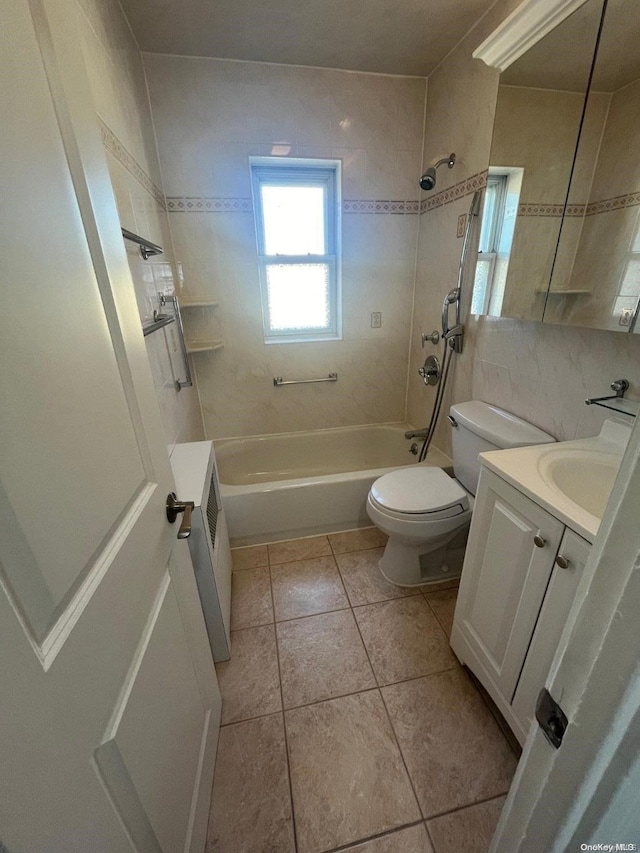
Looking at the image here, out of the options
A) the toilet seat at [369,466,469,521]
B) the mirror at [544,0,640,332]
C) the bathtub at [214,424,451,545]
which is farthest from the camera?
the bathtub at [214,424,451,545]

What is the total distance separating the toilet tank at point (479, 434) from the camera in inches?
54.5

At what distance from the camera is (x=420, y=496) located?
1.56m

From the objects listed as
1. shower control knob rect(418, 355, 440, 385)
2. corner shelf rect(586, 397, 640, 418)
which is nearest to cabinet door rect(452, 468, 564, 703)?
corner shelf rect(586, 397, 640, 418)

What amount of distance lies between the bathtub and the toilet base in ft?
Answer: 1.25

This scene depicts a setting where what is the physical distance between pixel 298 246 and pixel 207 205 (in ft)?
1.95

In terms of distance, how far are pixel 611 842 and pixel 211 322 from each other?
2.40 m

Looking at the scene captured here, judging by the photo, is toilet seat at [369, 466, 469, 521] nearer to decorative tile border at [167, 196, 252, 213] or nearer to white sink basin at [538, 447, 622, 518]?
white sink basin at [538, 447, 622, 518]

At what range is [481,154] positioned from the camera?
1.58 metres

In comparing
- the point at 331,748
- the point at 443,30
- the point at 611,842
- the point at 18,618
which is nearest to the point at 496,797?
the point at 331,748

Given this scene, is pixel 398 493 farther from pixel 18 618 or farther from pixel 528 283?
pixel 18 618

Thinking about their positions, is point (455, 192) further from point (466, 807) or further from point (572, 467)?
point (466, 807)

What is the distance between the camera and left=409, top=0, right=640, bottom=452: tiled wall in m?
1.21

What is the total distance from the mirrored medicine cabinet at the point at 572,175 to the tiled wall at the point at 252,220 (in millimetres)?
811

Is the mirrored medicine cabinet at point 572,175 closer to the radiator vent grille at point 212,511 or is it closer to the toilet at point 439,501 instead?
the toilet at point 439,501
